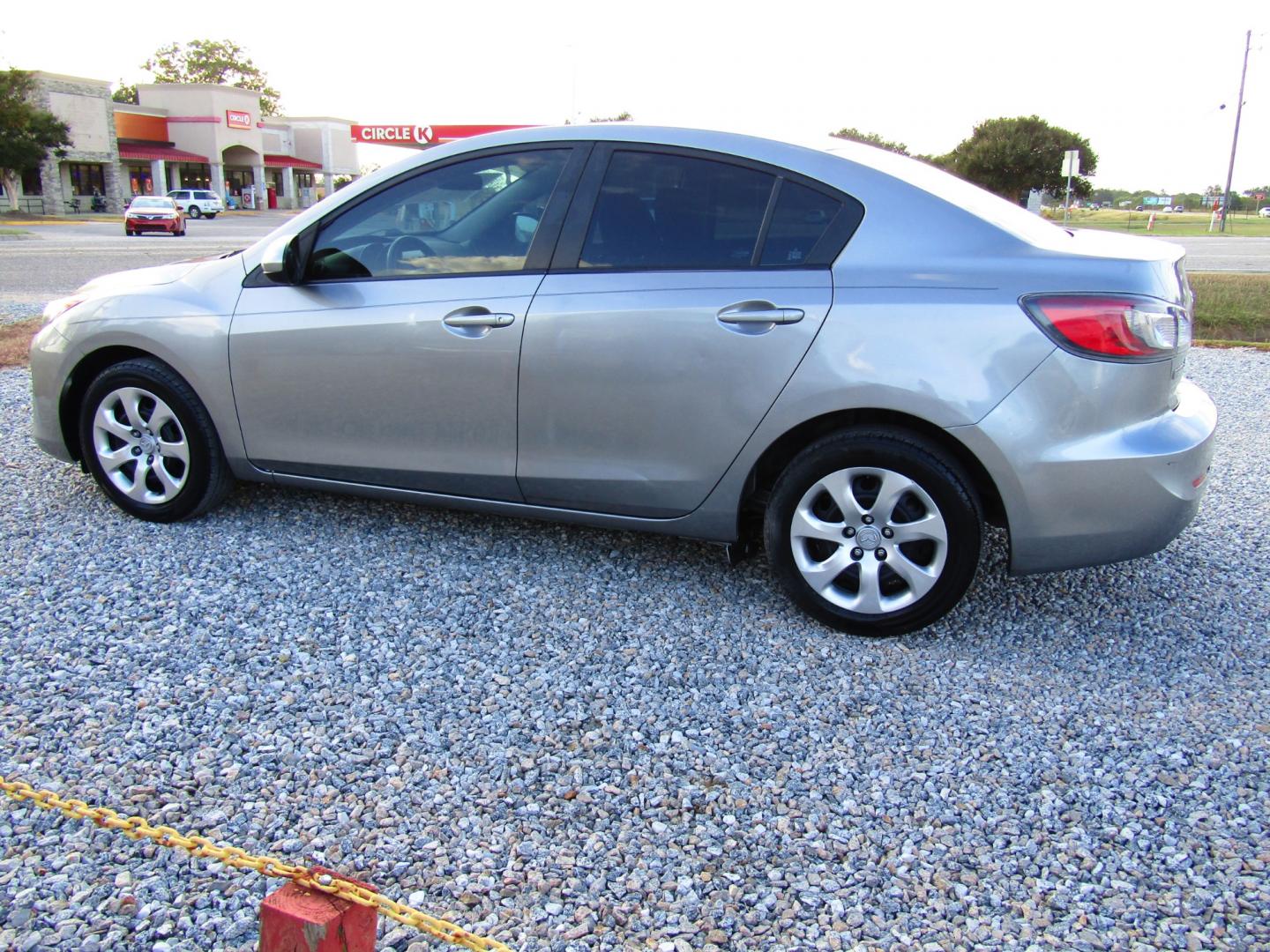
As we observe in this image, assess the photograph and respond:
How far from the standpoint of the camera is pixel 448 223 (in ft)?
13.2

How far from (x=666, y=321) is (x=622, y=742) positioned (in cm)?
146

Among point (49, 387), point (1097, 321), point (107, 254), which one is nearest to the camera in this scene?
point (1097, 321)

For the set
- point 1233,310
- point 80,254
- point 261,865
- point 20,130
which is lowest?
point 261,865

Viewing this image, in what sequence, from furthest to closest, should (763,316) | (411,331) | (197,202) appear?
(197,202)
(411,331)
(763,316)

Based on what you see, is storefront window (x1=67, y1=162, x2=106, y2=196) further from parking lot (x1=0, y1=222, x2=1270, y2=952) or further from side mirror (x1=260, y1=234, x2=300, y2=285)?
parking lot (x1=0, y1=222, x2=1270, y2=952)

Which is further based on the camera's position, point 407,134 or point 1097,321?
point 407,134

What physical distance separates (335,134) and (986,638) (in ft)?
270

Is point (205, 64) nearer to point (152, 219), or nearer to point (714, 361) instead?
point (152, 219)

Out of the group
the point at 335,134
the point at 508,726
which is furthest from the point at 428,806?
the point at 335,134

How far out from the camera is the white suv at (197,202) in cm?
4944

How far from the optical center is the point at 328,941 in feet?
5.55

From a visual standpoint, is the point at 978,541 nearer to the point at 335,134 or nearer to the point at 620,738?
the point at 620,738

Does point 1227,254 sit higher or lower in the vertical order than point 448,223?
lower

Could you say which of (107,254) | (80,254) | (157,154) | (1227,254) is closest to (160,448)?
(107,254)
